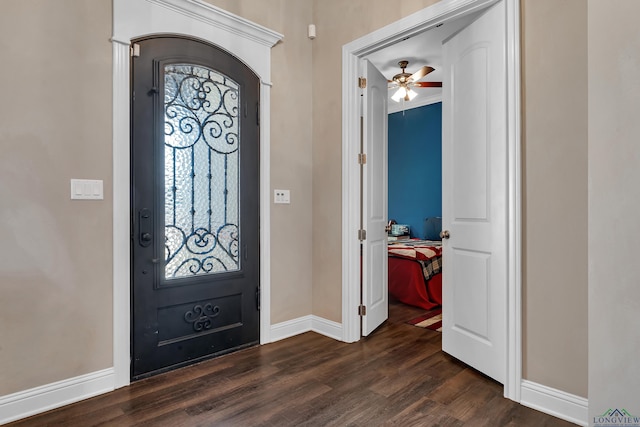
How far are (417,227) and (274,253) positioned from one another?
163 inches

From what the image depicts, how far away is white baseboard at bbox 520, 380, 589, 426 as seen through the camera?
1836 millimetres

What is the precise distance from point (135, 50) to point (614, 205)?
2.64 meters

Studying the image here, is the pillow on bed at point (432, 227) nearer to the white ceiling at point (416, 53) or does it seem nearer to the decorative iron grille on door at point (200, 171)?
the white ceiling at point (416, 53)

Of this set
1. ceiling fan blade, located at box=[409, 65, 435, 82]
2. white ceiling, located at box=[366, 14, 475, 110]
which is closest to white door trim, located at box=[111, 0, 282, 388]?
white ceiling, located at box=[366, 14, 475, 110]

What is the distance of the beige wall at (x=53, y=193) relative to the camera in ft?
6.17

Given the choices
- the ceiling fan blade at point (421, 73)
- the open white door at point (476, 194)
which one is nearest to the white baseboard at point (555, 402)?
the open white door at point (476, 194)

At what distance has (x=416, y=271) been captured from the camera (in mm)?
4121

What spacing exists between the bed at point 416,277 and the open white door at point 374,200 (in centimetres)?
79

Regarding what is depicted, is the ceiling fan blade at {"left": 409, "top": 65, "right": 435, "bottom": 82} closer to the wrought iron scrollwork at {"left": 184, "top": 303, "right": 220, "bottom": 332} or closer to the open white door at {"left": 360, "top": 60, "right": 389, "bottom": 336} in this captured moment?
the open white door at {"left": 360, "top": 60, "right": 389, "bottom": 336}

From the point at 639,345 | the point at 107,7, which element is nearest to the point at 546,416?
the point at 639,345

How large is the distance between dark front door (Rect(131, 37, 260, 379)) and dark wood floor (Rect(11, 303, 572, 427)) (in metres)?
0.26

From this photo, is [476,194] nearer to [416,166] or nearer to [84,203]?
[84,203]

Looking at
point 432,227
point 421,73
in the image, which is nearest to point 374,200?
point 421,73

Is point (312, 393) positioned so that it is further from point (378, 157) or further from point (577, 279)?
point (378, 157)
